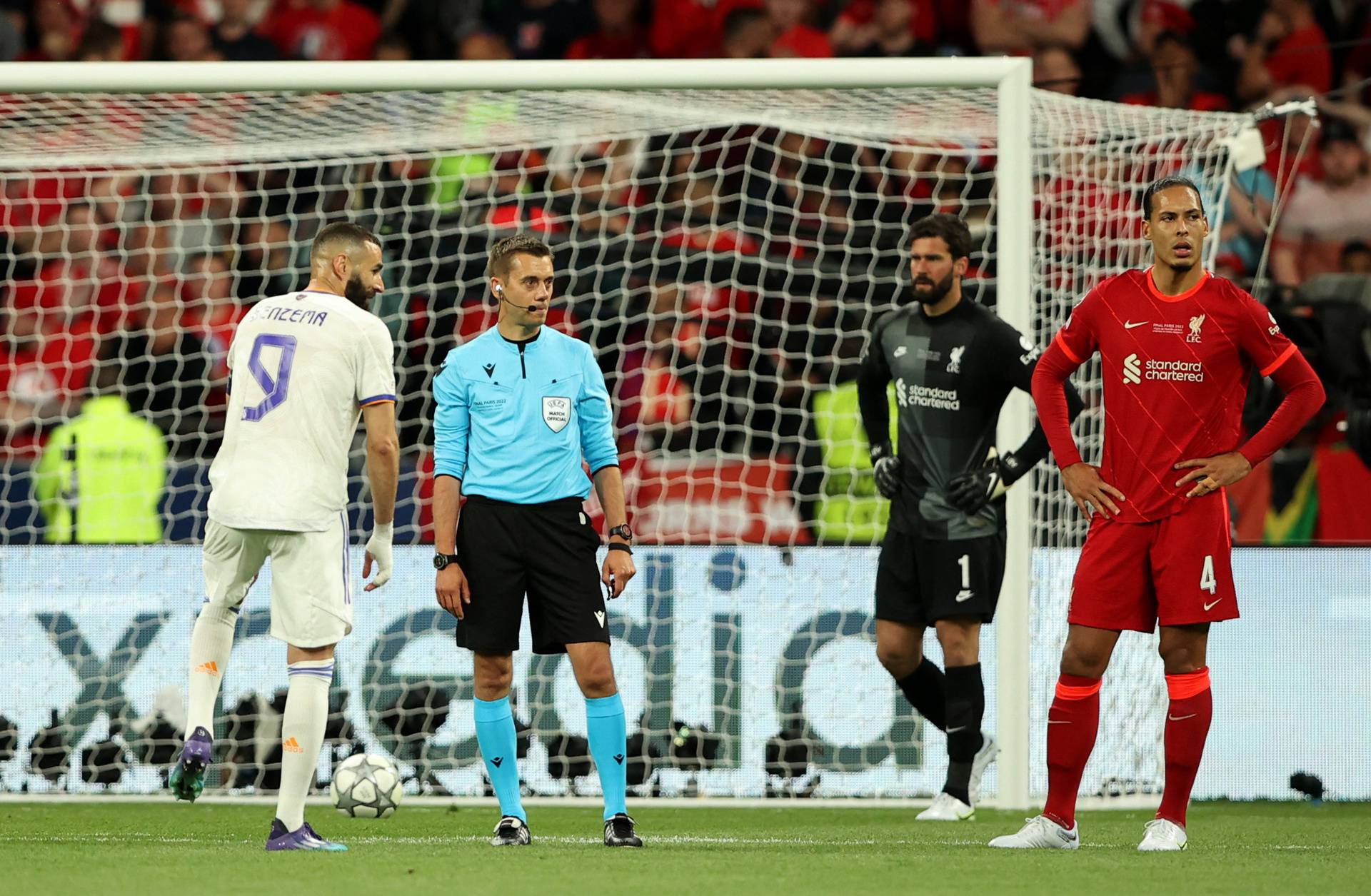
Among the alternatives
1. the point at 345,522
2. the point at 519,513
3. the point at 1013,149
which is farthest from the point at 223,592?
the point at 1013,149

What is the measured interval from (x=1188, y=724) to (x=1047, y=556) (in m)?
2.50

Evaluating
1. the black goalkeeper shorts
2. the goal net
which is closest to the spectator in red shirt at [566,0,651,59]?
the goal net

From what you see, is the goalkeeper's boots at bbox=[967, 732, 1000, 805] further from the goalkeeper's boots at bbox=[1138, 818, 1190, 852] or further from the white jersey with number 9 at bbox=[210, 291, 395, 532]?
the white jersey with number 9 at bbox=[210, 291, 395, 532]

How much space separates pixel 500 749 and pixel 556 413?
1.03 m

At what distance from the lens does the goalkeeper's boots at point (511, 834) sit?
5488 millimetres

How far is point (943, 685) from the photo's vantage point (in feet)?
22.5

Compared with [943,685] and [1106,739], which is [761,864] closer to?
[943,685]

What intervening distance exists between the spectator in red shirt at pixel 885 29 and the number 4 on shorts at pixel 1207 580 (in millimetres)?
7131

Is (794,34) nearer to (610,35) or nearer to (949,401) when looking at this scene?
(610,35)

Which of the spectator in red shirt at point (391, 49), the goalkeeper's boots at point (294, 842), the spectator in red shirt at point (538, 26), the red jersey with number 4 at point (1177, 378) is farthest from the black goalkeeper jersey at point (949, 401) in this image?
the spectator in red shirt at point (391, 49)

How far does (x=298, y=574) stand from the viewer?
5.24m

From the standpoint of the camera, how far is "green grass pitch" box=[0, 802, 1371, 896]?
4.36m

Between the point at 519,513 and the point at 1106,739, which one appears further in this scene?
the point at 1106,739

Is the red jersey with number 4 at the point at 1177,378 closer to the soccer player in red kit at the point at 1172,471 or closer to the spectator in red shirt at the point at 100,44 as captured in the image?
the soccer player in red kit at the point at 1172,471
